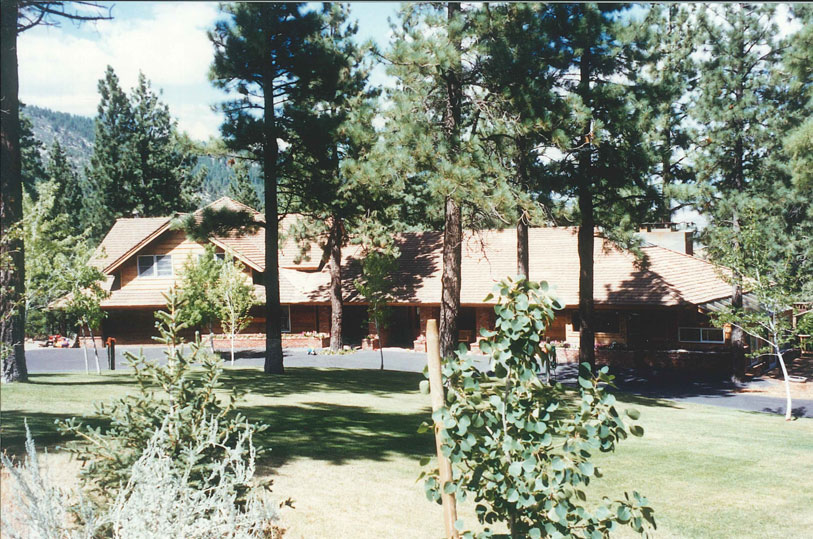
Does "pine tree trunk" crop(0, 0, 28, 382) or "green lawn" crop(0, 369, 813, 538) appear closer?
"green lawn" crop(0, 369, 813, 538)

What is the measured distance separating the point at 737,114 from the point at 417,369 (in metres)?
14.9

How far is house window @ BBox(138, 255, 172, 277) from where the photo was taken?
3120cm

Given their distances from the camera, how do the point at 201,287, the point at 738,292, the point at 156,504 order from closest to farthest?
the point at 156,504
the point at 738,292
the point at 201,287

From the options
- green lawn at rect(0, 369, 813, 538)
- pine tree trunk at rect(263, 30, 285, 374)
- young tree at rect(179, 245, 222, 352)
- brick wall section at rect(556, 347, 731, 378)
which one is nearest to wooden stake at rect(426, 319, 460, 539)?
green lawn at rect(0, 369, 813, 538)

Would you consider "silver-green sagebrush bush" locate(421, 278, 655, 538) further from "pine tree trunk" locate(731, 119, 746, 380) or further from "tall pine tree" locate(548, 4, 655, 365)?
"pine tree trunk" locate(731, 119, 746, 380)

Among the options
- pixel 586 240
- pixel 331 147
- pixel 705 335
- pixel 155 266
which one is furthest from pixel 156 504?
pixel 155 266

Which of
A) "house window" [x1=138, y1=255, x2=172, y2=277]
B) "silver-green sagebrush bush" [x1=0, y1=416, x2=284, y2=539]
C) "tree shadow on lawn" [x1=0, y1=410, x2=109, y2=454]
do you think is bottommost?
"tree shadow on lawn" [x1=0, y1=410, x2=109, y2=454]

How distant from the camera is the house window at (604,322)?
27.1 metres

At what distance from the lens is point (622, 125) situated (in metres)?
16.5

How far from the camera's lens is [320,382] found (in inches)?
647

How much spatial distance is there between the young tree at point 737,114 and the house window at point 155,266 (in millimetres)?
25417

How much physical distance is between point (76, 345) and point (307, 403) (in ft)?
82.9

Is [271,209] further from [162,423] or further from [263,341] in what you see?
[263,341]

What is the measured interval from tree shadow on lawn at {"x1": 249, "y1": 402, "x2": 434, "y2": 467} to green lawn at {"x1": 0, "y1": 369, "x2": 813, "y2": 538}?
0.08ft
